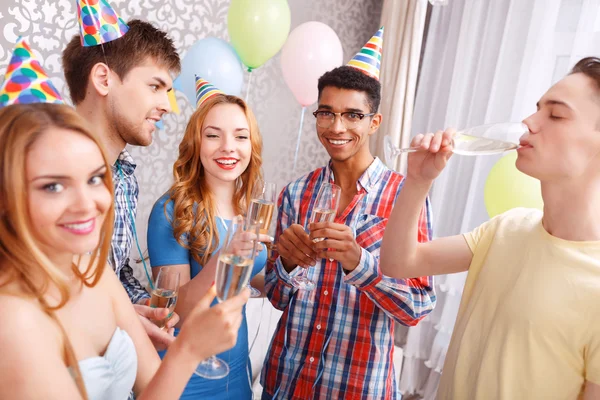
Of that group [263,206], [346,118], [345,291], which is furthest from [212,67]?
[345,291]

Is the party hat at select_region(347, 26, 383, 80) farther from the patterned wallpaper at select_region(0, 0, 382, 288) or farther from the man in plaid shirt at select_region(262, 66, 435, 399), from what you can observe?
the patterned wallpaper at select_region(0, 0, 382, 288)

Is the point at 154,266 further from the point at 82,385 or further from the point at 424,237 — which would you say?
the point at 424,237

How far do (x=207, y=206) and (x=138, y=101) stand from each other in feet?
1.70

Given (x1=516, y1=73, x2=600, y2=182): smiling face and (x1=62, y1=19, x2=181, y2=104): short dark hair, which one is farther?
(x1=62, y1=19, x2=181, y2=104): short dark hair

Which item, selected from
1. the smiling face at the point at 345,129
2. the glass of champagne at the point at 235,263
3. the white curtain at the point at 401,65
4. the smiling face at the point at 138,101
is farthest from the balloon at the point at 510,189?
the smiling face at the point at 138,101

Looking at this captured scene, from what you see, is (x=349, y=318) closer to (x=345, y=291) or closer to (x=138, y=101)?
(x=345, y=291)

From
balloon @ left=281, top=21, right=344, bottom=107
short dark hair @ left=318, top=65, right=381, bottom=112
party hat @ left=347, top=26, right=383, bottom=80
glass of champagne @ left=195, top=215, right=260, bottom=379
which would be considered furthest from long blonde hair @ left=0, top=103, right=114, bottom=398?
balloon @ left=281, top=21, right=344, bottom=107

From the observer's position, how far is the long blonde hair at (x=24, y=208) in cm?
96

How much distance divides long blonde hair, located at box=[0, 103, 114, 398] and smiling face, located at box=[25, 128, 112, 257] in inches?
0.7

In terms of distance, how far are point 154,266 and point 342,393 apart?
0.91 metres

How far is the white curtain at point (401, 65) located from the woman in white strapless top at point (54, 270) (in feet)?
8.97

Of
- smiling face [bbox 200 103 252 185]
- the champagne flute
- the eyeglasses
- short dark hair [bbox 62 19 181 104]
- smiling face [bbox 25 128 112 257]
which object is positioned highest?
short dark hair [bbox 62 19 181 104]

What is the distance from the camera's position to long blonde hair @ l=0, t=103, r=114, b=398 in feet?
3.14

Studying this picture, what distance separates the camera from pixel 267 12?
2768mm
